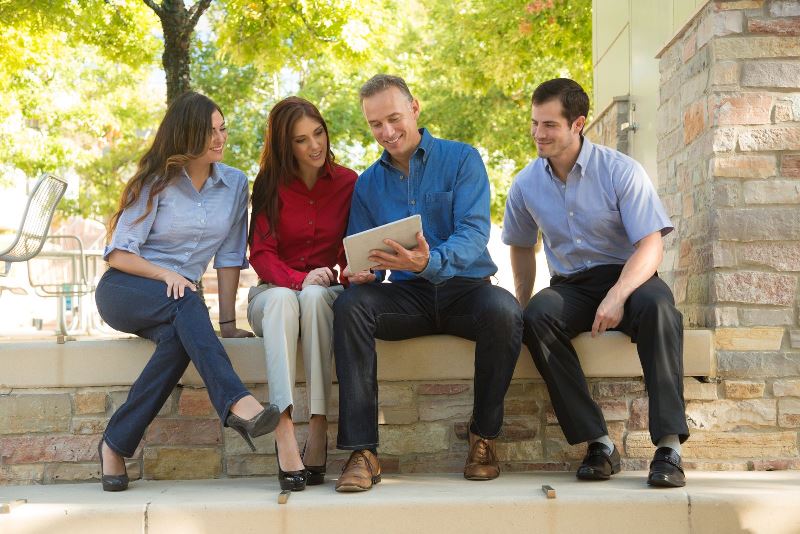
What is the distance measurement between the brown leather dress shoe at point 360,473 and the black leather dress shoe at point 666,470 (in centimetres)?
101

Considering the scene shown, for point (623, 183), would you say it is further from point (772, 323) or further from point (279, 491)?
point (279, 491)

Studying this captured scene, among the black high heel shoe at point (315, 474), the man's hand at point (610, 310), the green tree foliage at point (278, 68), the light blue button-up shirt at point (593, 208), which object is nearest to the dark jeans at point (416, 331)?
the black high heel shoe at point (315, 474)

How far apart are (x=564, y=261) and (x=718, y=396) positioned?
0.84 meters

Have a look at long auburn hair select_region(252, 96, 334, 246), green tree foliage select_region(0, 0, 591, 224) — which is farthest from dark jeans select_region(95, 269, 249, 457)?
green tree foliage select_region(0, 0, 591, 224)

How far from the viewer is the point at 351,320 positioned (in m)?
3.64

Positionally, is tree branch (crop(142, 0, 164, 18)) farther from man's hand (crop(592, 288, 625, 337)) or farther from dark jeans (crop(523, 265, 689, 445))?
man's hand (crop(592, 288, 625, 337))

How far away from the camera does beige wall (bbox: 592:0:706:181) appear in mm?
5363

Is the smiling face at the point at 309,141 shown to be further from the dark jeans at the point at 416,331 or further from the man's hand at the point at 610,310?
the man's hand at the point at 610,310

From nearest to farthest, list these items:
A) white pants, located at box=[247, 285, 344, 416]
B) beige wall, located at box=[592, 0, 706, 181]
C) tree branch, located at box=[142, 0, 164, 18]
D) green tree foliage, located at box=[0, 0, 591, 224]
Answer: white pants, located at box=[247, 285, 344, 416] < beige wall, located at box=[592, 0, 706, 181] < tree branch, located at box=[142, 0, 164, 18] < green tree foliage, located at box=[0, 0, 591, 224]

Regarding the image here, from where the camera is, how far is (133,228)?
155 inches

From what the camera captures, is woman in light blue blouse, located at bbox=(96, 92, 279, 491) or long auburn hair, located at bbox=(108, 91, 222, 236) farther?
long auburn hair, located at bbox=(108, 91, 222, 236)

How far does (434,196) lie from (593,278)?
0.74m

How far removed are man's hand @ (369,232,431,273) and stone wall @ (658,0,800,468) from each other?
1.34 meters

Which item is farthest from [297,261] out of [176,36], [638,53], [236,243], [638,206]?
[176,36]
